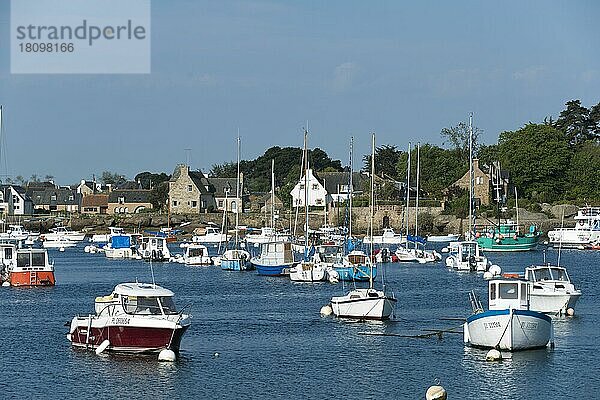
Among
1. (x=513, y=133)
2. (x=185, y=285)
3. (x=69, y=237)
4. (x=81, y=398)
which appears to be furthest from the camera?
(x=513, y=133)

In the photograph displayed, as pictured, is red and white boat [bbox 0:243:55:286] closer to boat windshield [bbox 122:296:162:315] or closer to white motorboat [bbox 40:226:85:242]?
boat windshield [bbox 122:296:162:315]

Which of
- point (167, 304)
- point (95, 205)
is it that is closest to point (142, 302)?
point (167, 304)

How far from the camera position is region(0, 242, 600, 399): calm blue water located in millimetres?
34656

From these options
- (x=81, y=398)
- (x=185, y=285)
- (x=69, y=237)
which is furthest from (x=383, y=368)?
(x=69, y=237)

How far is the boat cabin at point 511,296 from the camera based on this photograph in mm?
39750

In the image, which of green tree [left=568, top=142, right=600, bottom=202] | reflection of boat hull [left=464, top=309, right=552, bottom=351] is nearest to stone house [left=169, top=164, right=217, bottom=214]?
green tree [left=568, top=142, right=600, bottom=202]

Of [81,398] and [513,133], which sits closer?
[81,398]

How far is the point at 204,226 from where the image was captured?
157125 mm

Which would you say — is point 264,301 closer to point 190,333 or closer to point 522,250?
point 190,333

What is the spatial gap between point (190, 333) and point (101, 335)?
8235 millimetres

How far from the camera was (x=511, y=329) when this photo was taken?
3784cm

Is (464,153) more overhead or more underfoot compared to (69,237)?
more overhead

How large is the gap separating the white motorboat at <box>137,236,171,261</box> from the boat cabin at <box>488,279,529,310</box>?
2428 inches

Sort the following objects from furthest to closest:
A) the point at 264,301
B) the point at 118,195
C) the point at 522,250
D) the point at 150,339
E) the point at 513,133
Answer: the point at 118,195, the point at 513,133, the point at 522,250, the point at 264,301, the point at 150,339
